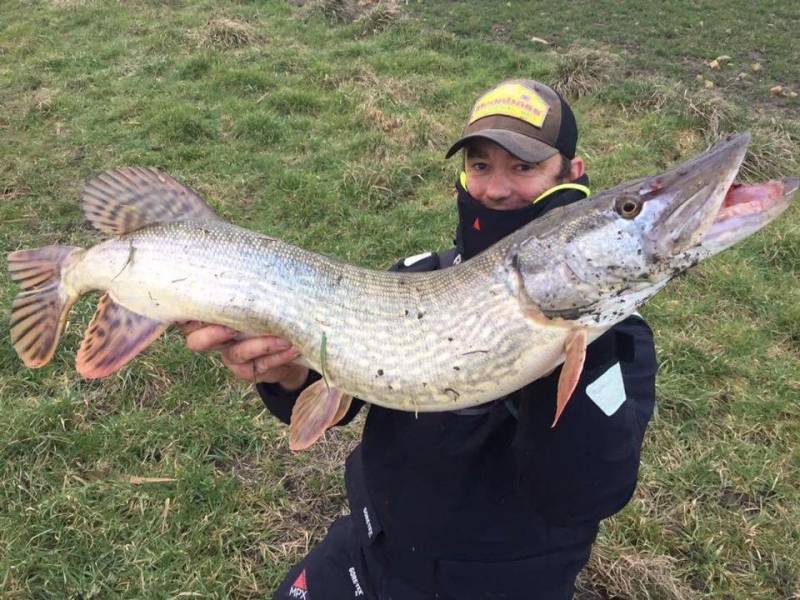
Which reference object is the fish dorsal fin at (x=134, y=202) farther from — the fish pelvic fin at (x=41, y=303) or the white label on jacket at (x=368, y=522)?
the white label on jacket at (x=368, y=522)

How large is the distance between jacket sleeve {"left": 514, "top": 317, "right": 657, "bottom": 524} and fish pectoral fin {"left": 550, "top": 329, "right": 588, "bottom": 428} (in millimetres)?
55

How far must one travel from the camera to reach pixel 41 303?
2154 mm

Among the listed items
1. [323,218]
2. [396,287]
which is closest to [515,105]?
[396,287]

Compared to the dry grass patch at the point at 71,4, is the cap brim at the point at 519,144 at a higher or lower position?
higher

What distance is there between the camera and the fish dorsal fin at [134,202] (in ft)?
6.99

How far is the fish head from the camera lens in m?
1.53

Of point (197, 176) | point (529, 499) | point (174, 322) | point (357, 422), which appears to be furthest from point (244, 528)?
point (197, 176)

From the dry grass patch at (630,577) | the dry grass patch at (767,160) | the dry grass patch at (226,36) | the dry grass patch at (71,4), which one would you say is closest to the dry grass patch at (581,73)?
the dry grass patch at (767,160)

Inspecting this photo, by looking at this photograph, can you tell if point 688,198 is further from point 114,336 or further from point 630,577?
point 630,577

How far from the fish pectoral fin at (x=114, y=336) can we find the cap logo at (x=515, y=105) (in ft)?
4.37

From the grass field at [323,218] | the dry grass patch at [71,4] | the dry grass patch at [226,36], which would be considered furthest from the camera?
the dry grass patch at [71,4]

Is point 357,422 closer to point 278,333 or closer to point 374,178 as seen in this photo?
Answer: point 278,333

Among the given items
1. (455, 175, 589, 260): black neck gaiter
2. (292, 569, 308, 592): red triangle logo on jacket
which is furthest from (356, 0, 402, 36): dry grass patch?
(292, 569, 308, 592): red triangle logo on jacket

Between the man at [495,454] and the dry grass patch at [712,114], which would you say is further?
the dry grass patch at [712,114]
